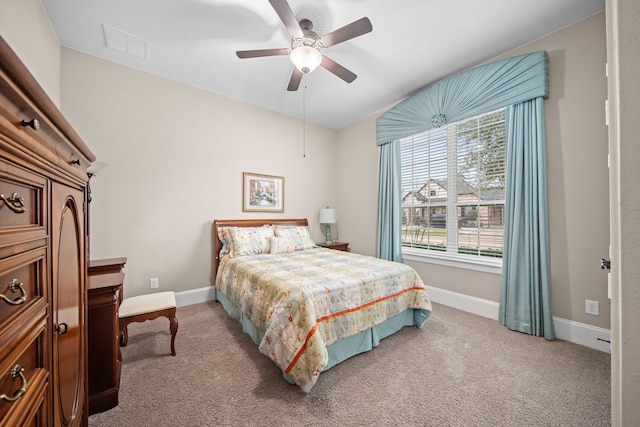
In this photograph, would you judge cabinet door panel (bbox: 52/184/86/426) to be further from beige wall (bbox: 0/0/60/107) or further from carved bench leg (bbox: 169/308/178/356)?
beige wall (bbox: 0/0/60/107)

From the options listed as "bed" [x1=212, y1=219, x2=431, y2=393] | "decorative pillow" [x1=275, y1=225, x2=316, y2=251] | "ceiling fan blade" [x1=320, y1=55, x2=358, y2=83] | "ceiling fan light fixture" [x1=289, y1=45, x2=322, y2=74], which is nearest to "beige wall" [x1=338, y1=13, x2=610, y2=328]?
"bed" [x1=212, y1=219, x2=431, y2=393]

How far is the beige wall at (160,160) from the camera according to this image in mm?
2670

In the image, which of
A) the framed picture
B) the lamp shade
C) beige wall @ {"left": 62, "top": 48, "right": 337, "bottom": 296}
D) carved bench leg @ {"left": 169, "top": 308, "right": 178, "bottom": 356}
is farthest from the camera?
the lamp shade

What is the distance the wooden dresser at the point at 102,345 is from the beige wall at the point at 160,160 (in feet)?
5.22

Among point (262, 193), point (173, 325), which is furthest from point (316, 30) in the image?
point (173, 325)

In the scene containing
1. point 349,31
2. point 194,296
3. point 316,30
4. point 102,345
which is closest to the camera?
point 102,345

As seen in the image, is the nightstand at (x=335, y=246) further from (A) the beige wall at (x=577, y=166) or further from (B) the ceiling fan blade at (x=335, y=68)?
(A) the beige wall at (x=577, y=166)

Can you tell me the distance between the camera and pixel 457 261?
3.06m

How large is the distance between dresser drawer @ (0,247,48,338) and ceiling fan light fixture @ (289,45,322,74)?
84.0 inches

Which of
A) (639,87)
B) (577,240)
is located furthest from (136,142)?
(577,240)

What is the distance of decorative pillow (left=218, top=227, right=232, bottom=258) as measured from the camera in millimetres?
3270

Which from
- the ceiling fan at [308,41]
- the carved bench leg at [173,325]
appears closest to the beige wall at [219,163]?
the carved bench leg at [173,325]

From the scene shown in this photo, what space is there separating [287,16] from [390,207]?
8.97 ft

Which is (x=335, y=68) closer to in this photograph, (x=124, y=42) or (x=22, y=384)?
(x=124, y=42)
